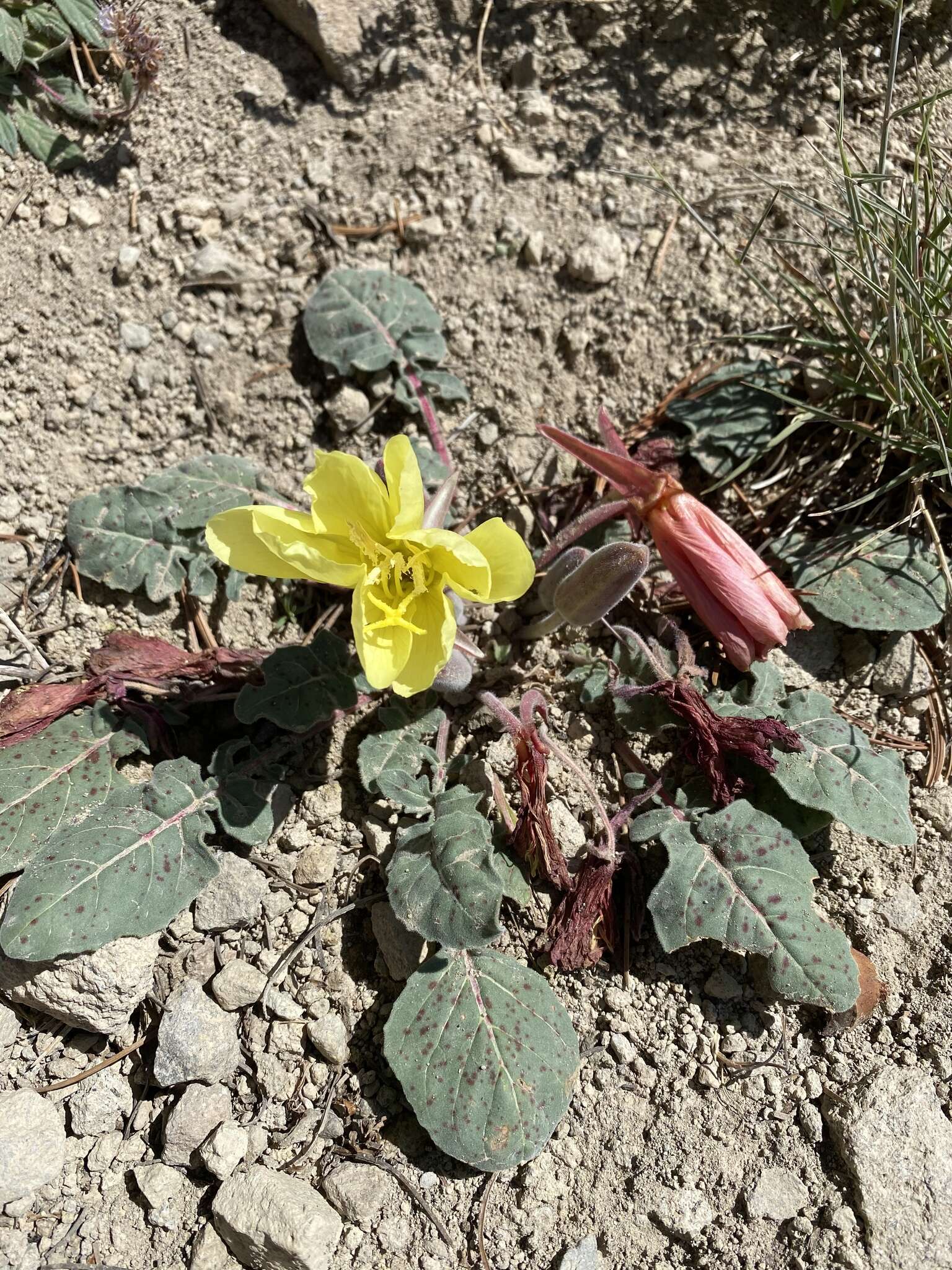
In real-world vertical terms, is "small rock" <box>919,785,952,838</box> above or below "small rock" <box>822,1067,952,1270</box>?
above

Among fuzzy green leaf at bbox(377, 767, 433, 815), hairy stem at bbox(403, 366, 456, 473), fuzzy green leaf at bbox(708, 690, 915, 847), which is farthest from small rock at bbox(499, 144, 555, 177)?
fuzzy green leaf at bbox(377, 767, 433, 815)

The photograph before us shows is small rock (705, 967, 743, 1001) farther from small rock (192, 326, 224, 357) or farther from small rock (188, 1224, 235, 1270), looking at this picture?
small rock (192, 326, 224, 357)

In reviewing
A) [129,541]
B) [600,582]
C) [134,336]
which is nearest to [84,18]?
[134,336]

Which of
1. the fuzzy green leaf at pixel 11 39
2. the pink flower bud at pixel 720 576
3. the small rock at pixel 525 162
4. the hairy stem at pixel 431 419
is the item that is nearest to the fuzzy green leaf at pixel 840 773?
the pink flower bud at pixel 720 576

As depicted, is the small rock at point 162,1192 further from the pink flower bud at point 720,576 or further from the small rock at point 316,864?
the pink flower bud at point 720,576

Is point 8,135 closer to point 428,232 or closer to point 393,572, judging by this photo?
point 428,232

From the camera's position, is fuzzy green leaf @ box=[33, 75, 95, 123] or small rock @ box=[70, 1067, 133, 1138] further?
fuzzy green leaf @ box=[33, 75, 95, 123]

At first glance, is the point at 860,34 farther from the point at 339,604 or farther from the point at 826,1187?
the point at 826,1187

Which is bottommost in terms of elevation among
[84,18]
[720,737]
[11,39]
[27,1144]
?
[27,1144]
